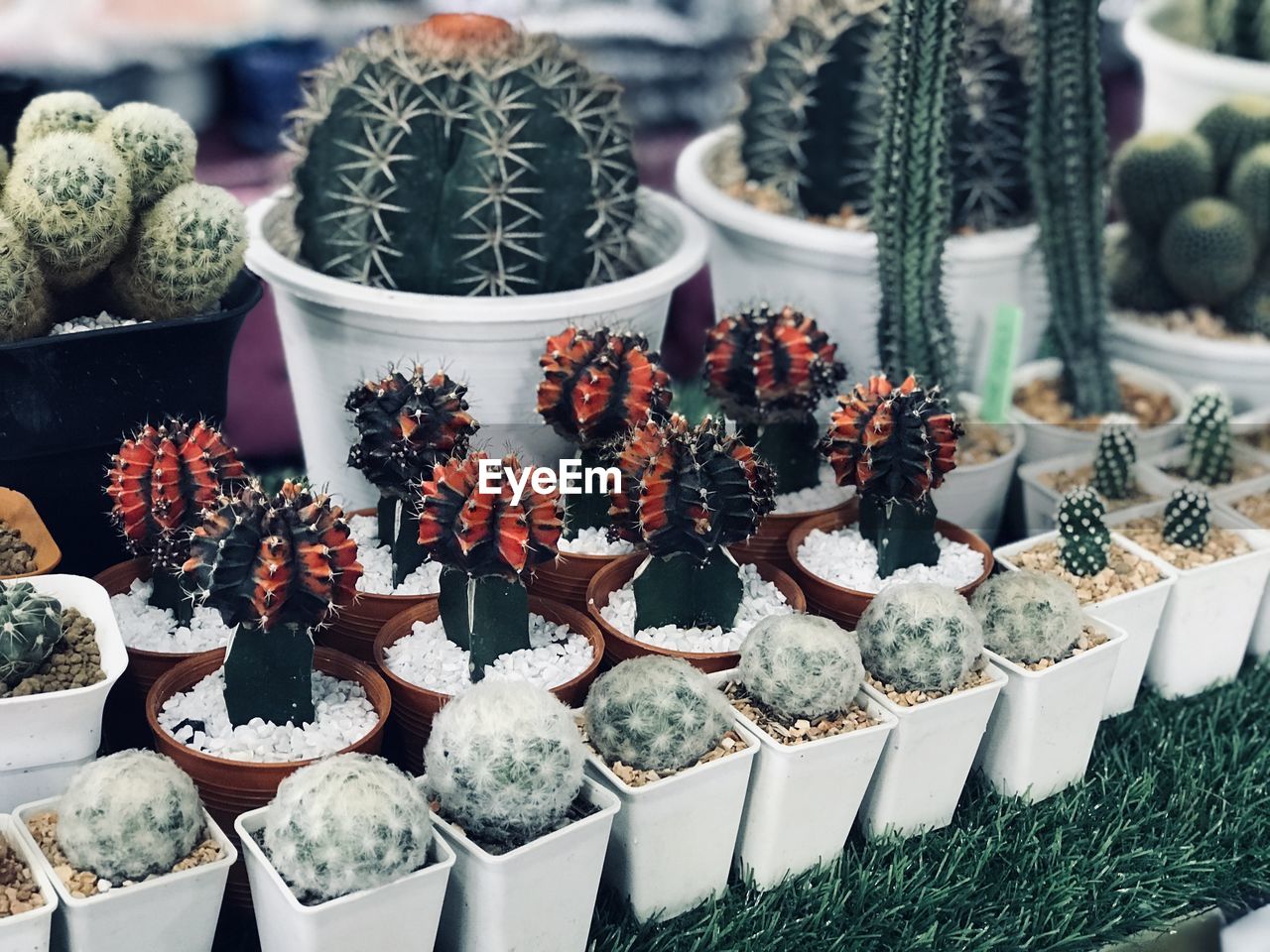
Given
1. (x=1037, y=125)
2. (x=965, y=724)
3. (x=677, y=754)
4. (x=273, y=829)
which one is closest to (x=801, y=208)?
(x=1037, y=125)

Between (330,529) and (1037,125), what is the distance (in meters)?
1.76

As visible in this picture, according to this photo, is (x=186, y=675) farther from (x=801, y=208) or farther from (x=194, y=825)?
(x=801, y=208)

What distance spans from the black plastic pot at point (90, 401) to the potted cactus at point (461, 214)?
9.9 inches

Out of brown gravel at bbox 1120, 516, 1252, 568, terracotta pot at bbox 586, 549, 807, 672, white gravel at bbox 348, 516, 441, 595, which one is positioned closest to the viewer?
terracotta pot at bbox 586, 549, 807, 672

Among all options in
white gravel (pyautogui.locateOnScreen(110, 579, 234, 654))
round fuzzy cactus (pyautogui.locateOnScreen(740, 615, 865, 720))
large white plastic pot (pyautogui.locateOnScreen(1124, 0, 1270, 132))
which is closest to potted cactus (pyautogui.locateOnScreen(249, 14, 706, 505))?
white gravel (pyautogui.locateOnScreen(110, 579, 234, 654))

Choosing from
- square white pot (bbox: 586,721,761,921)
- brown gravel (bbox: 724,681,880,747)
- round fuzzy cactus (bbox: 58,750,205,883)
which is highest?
round fuzzy cactus (bbox: 58,750,205,883)

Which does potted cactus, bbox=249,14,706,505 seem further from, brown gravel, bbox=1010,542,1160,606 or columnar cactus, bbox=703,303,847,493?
brown gravel, bbox=1010,542,1160,606

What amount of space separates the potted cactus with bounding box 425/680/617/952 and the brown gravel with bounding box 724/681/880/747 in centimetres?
26

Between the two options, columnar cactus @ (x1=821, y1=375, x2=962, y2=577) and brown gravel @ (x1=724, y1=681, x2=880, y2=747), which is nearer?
brown gravel @ (x1=724, y1=681, x2=880, y2=747)

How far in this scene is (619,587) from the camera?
6.79 feet

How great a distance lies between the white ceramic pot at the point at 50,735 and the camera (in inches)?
60.7

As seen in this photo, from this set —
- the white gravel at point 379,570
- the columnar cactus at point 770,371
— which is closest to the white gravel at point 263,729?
the white gravel at point 379,570

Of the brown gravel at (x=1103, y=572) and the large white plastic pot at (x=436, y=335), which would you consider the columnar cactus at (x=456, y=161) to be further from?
the brown gravel at (x=1103, y=572)

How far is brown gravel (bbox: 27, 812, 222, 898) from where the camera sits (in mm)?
1439
